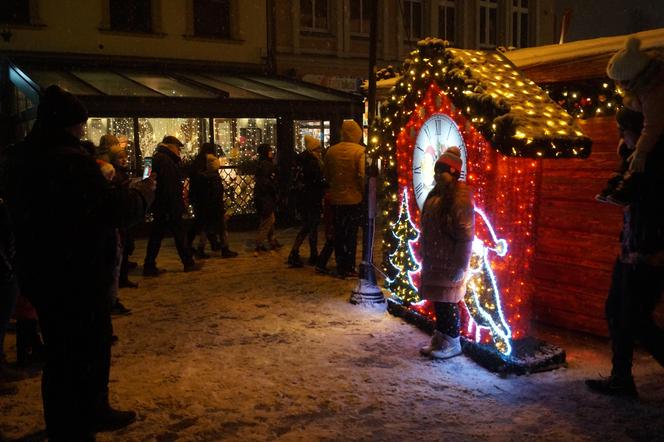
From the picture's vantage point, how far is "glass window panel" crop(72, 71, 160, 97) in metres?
12.5

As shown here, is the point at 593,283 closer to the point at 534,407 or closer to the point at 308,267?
the point at 534,407

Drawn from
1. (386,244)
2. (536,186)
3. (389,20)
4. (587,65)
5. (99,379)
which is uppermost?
(389,20)

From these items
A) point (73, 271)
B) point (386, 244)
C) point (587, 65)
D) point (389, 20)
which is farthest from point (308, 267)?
point (389, 20)

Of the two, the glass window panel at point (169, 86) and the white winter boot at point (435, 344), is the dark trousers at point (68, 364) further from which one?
the glass window panel at point (169, 86)

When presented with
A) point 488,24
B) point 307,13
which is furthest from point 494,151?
point 488,24

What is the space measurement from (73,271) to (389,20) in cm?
1782

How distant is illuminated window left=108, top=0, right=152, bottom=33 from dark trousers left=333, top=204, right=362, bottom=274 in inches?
373

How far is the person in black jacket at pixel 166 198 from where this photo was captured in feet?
28.6

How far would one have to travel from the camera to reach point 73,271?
3.55m

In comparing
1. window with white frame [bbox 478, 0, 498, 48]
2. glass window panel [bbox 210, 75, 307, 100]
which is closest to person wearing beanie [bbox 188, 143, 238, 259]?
glass window panel [bbox 210, 75, 307, 100]

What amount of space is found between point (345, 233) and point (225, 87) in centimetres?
695

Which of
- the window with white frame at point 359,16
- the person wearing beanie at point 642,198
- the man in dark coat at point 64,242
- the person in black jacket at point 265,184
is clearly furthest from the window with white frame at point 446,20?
the man in dark coat at point 64,242

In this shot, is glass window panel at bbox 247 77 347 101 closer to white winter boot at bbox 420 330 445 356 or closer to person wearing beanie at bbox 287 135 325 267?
person wearing beanie at bbox 287 135 325 267

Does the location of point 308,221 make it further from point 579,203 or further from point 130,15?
point 130,15
